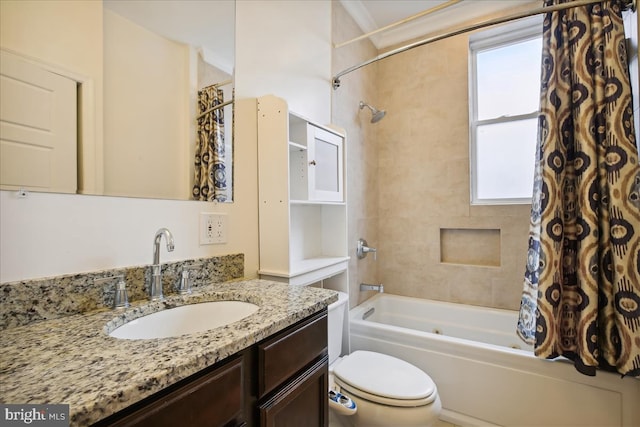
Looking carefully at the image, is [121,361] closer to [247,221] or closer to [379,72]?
[247,221]

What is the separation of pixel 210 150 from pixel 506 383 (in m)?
1.80

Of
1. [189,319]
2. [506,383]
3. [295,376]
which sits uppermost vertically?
[189,319]

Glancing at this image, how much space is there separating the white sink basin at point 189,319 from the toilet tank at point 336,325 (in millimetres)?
613

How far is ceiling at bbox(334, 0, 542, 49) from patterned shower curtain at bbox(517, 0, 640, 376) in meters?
0.81

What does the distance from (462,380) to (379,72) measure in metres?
2.40

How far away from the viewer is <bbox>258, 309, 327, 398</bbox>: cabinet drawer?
682 millimetres

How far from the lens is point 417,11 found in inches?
88.4

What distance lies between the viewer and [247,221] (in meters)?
1.28

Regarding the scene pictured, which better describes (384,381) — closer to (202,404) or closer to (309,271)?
(309,271)

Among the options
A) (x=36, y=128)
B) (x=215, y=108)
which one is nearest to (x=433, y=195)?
(x=215, y=108)

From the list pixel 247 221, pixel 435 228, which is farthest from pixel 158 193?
pixel 435 228

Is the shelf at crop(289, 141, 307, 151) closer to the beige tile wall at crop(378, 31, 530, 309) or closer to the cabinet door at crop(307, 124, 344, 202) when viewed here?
the cabinet door at crop(307, 124, 344, 202)

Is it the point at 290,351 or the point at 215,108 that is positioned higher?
the point at 215,108

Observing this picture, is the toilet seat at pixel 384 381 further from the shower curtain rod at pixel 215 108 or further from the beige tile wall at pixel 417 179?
the shower curtain rod at pixel 215 108
